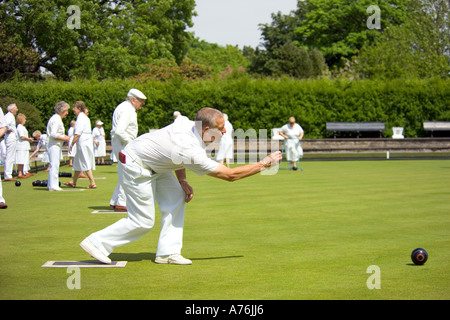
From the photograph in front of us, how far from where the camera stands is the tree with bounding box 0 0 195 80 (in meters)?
41.7

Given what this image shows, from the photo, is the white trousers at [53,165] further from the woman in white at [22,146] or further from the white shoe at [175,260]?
the white shoe at [175,260]

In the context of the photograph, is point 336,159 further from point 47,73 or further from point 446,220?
point 47,73

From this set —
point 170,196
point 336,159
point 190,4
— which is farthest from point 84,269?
point 190,4

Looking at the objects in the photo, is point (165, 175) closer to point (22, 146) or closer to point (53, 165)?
point (53, 165)

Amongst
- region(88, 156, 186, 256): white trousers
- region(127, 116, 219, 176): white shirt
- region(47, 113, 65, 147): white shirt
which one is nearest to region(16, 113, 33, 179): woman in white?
region(47, 113, 65, 147): white shirt

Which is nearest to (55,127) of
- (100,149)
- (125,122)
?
(125,122)

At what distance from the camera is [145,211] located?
22.1ft

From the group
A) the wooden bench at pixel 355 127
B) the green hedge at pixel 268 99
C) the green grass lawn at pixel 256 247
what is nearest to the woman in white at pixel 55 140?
the green grass lawn at pixel 256 247

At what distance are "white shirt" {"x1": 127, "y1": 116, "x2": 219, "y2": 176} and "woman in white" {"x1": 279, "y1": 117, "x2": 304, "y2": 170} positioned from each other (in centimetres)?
1759

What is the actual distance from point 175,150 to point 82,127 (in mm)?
9846

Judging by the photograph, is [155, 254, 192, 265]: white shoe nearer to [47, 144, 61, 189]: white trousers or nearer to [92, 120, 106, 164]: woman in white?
[47, 144, 61, 189]: white trousers

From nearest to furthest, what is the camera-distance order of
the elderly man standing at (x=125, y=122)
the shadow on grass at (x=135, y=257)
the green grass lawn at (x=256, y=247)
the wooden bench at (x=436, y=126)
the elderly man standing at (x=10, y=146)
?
the green grass lawn at (x=256, y=247), the shadow on grass at (x=135, y=257), the elderly man standing at (x=125, y=122), the elderly man standing at (x=10, y=146), the wooden bench at (x=436, y=126)

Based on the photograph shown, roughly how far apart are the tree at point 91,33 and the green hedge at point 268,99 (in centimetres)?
412

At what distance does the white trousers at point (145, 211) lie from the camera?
674 centimetres
